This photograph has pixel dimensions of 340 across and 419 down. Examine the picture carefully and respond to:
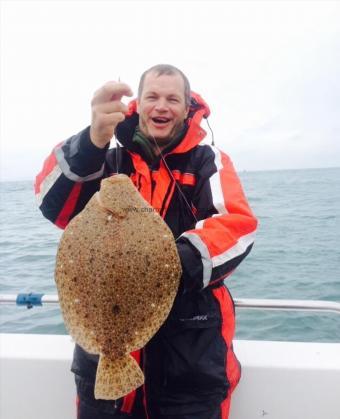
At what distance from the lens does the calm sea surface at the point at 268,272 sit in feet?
22.4

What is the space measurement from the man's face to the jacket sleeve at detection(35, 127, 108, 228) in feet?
1.52

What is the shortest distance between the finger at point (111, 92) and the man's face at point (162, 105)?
1.95 ft

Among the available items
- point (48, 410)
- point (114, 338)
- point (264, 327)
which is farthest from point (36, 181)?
point (264, 327)

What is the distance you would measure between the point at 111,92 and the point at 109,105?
0.21 feet

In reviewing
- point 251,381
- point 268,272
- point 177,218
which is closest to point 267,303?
point 251,381

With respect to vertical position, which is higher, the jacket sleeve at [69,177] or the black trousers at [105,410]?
the jacket sleeve at [69,177]

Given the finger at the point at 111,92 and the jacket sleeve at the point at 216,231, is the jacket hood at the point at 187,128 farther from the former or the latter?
the finger at the point at 111,92

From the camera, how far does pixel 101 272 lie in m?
1.78

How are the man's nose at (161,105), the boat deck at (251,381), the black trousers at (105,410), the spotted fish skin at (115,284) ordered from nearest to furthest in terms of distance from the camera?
the spotted fish skin at (115,284) → the black trousers at (105,410) → the man's nose at (161,105) → the boat deck at (251,381)

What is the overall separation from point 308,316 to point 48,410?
18.2ft

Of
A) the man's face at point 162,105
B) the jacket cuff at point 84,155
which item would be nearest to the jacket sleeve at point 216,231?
the man's face at point 162,105

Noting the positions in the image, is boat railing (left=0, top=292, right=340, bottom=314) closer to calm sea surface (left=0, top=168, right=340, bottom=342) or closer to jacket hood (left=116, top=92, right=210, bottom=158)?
jacket hood (left=116, top=92, right=210, bottom=158)

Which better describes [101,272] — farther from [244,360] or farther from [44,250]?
[44,250]

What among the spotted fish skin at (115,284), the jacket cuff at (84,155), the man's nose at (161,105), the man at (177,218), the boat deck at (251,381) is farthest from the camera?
the boat deck at (251,381)
